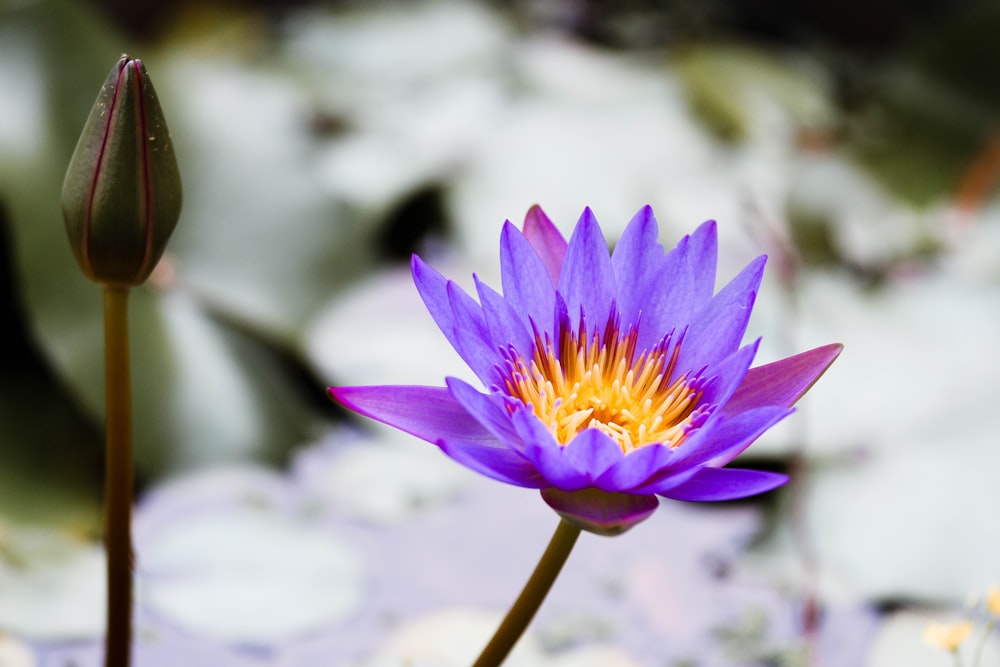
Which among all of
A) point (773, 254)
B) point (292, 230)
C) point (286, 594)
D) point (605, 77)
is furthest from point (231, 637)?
point (605, 77)

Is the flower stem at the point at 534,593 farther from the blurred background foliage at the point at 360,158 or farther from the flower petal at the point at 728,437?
the blurred background foliage at the point at 360,158

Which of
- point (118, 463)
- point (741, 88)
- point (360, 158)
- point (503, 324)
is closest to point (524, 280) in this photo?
point (503, 324)

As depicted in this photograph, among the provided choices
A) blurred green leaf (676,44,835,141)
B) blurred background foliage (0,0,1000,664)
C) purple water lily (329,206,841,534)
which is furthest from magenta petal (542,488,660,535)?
blurred green leaf (676,44,835,141)

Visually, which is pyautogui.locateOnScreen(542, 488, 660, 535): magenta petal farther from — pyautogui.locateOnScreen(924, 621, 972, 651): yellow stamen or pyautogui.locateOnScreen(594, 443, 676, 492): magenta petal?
pyautogui.locateOnScreen(924, 621, 972, 651): yellow stamen

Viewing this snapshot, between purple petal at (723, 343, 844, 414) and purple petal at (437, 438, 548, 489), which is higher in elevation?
purple petal at (723, 343, 844, 414)

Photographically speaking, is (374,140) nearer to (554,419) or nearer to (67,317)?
(67,317)

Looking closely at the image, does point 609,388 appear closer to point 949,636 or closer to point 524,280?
point 524,280

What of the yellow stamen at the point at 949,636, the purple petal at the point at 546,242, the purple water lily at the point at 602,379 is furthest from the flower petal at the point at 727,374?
the yellow stamen at the point at 949,636
